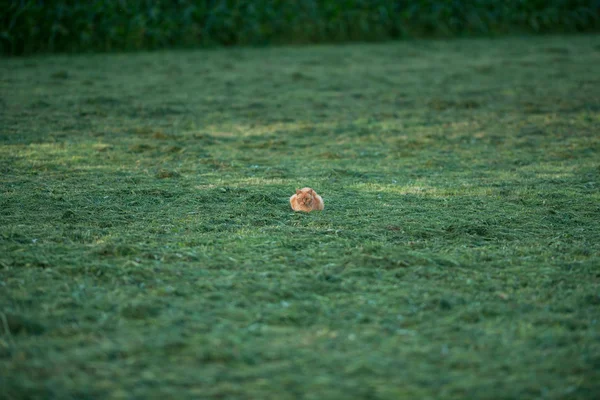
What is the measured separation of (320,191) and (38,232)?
1753 millimetres

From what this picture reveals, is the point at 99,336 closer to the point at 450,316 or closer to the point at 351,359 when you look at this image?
the point at 351,359

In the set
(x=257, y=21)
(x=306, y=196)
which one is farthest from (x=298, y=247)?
(x=257, y=21)

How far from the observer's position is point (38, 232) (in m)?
3.78

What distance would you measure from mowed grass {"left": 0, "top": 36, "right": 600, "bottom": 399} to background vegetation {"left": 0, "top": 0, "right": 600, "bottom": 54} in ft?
10.3

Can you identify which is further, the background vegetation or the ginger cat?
the background vegetation

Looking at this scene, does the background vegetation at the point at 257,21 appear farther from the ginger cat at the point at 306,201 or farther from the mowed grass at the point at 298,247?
the ginger cat at the point at 306,201

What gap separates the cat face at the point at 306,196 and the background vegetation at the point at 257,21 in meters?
7.96

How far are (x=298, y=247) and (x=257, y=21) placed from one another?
895cm

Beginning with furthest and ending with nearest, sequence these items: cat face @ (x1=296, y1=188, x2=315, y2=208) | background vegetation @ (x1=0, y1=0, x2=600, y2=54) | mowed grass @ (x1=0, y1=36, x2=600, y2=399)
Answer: background vegetation @ (x1=0, y1=0, x2=600, y2=54) → cat face @ (x1=296, y1=188, x2=315, y2=208) → mowed grass @ (x1=0, y1=36, x2=600, y2=399)

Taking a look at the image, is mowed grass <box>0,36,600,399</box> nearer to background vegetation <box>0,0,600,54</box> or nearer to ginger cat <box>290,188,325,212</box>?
ginger cat <box>290,188,325,212</box>

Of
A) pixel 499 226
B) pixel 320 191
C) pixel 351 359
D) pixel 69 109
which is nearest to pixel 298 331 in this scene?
pixel 351 359

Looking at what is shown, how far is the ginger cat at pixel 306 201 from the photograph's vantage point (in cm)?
411

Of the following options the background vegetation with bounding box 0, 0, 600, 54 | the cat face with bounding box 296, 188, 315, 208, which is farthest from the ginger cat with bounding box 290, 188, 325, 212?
the background vegetation with bounding box 0, 0, 600, 54

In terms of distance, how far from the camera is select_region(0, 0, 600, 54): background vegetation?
10.9m
